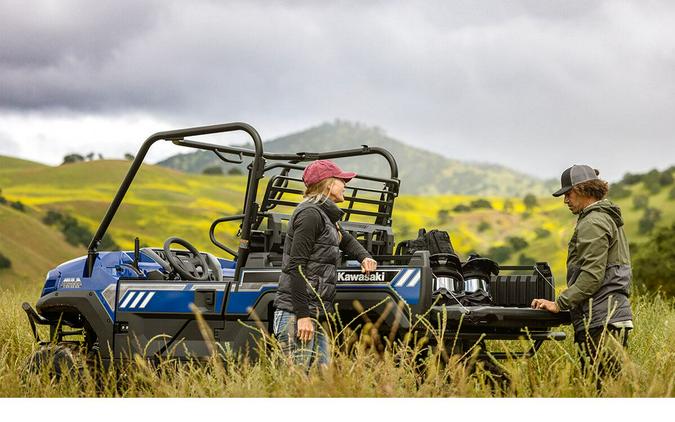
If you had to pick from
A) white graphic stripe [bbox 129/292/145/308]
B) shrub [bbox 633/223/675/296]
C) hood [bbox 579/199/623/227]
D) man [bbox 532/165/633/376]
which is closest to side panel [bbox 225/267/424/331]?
white graphic stripe [bbox 129/292/145/308]

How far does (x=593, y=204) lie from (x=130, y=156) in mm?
3487

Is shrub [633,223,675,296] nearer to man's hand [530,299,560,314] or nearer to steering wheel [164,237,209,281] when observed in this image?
steering wheel [164,237,209,281]

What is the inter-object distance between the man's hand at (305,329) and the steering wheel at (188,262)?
1.51 meters

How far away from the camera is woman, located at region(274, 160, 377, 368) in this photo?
17.9 ft

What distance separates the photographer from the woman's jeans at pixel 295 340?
5457 millimetres

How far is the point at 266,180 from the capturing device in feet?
23.0

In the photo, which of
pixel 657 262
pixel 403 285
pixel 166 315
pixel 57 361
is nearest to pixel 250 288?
pixel 166 315

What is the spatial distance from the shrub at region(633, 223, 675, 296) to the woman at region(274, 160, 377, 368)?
58.7 ft

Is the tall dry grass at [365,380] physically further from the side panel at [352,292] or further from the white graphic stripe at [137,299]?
the white graphic stripe at [137,299]

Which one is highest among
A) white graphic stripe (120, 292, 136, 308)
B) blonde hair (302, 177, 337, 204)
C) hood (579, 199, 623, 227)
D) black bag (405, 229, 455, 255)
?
blonde hair (302, 177, 337, 204)

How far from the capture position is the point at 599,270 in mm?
5531

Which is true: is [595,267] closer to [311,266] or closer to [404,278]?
[404,278]

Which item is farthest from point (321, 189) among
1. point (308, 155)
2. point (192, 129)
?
point (308, 155)

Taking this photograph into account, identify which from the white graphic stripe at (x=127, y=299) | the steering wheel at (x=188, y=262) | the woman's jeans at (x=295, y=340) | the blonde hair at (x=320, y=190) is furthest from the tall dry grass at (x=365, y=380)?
the blonde hair at (x=320, y=190)
